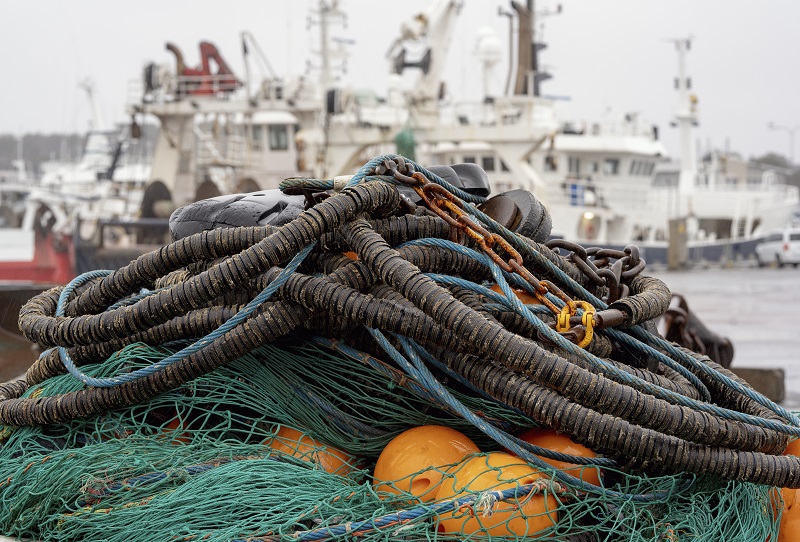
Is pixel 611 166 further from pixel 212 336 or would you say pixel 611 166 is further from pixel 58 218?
pixel 212 336

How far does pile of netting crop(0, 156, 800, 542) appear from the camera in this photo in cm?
212

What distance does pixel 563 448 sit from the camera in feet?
7.54

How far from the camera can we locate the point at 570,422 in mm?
2125

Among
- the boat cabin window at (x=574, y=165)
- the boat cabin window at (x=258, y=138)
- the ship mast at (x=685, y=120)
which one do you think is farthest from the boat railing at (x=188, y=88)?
the ship mast at (x=685, y=120)

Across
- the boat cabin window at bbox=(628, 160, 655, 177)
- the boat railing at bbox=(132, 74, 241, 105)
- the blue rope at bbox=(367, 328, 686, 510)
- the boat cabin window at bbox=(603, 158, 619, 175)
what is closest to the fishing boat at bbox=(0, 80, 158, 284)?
the boat railing at bbox=(132, 74, 241, 105)

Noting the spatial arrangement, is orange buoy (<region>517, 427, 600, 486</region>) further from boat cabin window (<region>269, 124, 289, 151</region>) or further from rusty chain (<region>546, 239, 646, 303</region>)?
boat cabin window (<region>269, 124, 289, 151</region>)

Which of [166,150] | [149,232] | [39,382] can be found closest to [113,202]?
[166,150]

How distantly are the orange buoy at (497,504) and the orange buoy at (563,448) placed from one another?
111 mm

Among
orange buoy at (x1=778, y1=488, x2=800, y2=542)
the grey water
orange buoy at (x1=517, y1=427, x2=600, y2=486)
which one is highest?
orange buoy at (x1=517, y1=427, x2=600, y2=486)

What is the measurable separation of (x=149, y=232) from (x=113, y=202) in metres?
11.4

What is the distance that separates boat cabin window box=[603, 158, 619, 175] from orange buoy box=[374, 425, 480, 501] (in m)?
27.1

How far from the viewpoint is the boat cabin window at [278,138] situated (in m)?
23.7

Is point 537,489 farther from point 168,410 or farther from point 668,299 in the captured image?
point 168,410

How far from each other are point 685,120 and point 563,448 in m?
33.6
